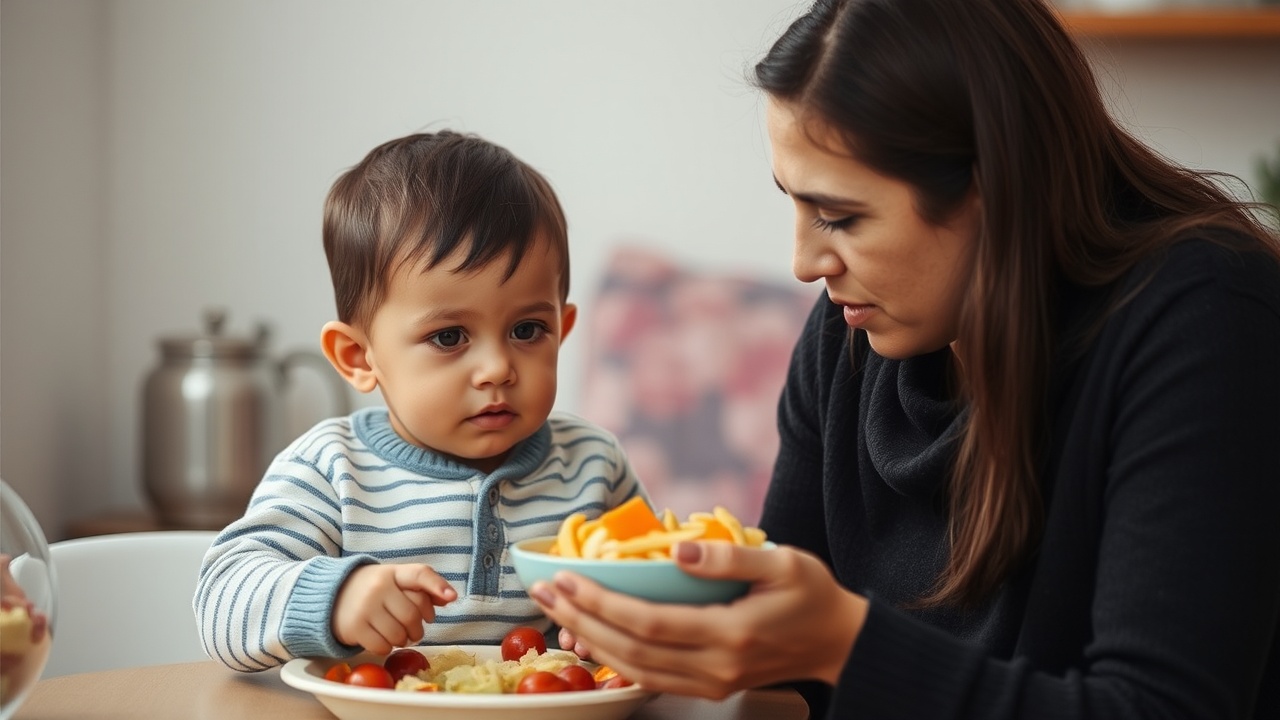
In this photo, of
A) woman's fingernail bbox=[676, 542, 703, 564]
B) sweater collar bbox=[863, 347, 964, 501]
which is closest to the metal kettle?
sweater collar bbox=[863, 347, 964, 501]

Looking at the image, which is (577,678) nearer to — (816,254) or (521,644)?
(521,644)

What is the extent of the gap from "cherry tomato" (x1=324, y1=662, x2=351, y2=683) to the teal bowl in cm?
23

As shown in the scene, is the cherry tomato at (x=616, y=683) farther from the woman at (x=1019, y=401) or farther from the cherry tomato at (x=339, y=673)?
the cherry tomato at (x=339, y=673)

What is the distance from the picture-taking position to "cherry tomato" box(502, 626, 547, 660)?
1099 mm

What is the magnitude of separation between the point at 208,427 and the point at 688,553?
6.33 feet

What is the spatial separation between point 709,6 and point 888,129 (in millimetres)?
1858

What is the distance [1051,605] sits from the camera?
3.67 ft

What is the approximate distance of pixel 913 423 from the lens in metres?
1.33

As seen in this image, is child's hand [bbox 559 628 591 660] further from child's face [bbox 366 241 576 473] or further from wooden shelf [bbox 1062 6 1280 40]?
wooden shelf [bbox 1062 6 1280 40]

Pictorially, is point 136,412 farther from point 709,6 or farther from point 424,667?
point 424,667

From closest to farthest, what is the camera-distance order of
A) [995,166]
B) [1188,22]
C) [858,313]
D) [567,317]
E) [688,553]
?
[688,553] < [995,166] < [858,313] < [567,317] < [1188,22]

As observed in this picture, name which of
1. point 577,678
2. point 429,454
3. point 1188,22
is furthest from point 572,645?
point 1188,22

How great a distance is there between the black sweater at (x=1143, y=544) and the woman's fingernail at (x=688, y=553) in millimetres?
149

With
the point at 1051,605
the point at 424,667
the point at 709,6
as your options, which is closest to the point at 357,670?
the point at 424,667
